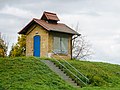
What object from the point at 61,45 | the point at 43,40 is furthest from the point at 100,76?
the point at 43,40

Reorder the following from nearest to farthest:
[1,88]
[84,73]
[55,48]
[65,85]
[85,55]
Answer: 1. [1,88]
2. [65,85]
3. [84,73]
4. [55,48]
5. [85,55]

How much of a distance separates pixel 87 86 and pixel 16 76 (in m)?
5.32

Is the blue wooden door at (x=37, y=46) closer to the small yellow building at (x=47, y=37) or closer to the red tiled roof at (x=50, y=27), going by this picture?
the small yellow building at (x=47, y=37)

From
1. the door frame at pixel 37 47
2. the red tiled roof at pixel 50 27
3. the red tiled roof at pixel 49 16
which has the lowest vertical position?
the door frame at pixel 37 47

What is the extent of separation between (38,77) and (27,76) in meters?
0.79

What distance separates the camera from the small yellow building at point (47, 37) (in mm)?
40216

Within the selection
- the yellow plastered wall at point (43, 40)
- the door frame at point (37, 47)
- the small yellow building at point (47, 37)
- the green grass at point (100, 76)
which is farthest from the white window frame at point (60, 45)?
the green grass at point (100, 76)

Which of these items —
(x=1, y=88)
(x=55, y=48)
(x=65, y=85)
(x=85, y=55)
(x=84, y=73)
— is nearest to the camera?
(x=1, y=88)

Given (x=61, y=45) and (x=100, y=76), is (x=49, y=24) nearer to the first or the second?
(x=61, y=45)

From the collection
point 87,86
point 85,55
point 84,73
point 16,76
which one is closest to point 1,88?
point 16,76

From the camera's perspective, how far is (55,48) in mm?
40750

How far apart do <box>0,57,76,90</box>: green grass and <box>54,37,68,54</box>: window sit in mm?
8929

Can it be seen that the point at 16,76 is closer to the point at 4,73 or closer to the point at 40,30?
the point at 4,73

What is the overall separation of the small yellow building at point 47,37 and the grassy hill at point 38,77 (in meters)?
6.28
